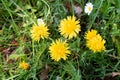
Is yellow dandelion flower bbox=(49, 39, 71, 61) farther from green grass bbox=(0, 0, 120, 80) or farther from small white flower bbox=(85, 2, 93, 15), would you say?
small white flower bbox=(85, 2, 93, 15)

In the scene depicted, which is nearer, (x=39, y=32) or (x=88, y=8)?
(x=39, y=32)

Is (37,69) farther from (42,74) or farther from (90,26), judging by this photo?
(90,26)

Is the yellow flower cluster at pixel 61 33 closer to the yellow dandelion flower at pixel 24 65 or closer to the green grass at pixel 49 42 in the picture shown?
the green grass at pixel 49 42

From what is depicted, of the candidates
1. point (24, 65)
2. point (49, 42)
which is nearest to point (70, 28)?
point (49, 42)

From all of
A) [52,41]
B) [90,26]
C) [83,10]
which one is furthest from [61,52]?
[83,10]

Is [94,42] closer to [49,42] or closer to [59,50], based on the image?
[59,50]

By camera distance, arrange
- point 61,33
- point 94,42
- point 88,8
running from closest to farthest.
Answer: point 94,42
point 61,33
point 88,8
